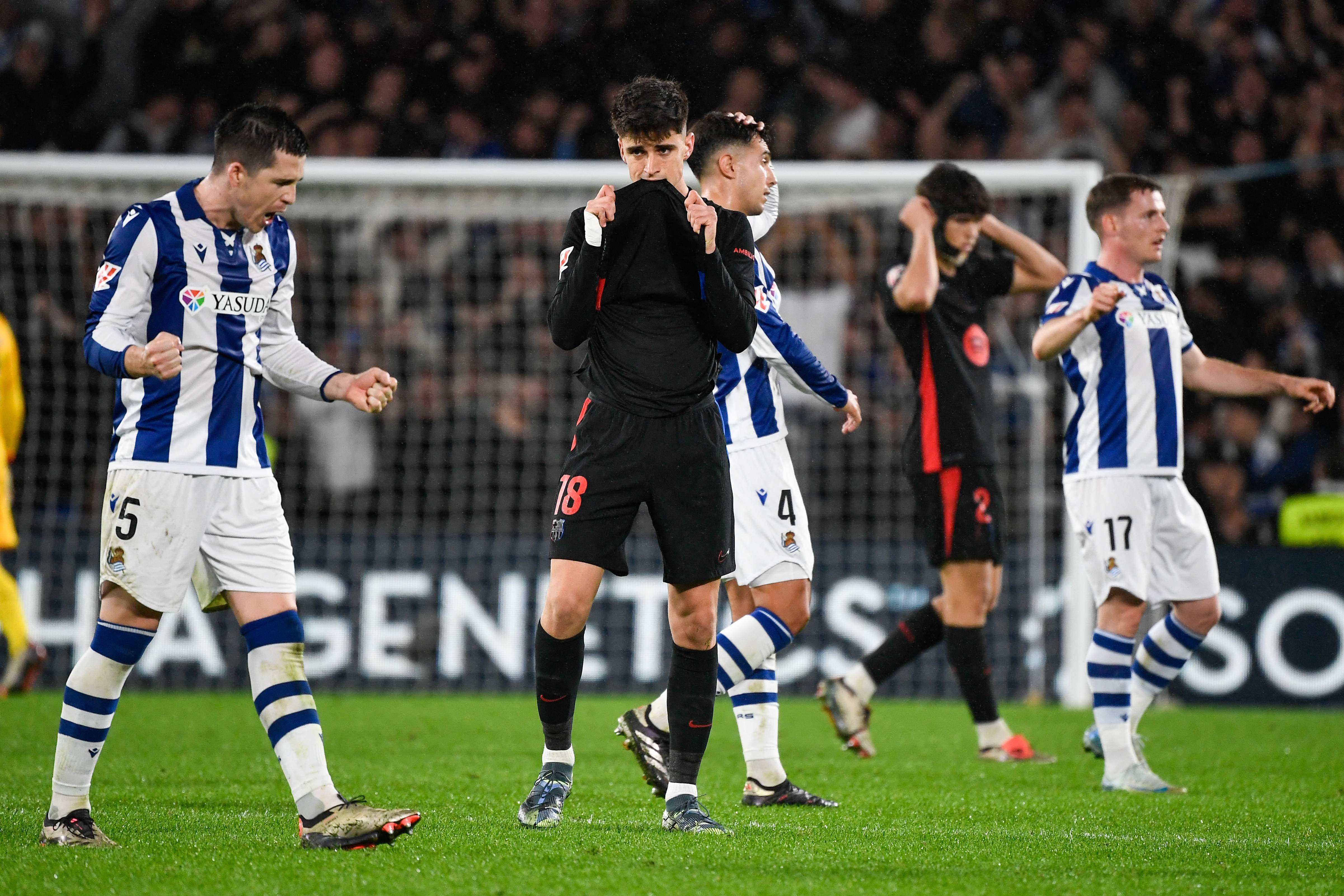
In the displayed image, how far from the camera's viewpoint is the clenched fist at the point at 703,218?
3.67 metres

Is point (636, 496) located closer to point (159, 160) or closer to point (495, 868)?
point (495, 868)

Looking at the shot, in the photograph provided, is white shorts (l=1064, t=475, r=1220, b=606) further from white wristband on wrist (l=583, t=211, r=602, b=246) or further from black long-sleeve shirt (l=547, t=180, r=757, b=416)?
white wristband on wrist (l=583, t=211, r=602, b=246)

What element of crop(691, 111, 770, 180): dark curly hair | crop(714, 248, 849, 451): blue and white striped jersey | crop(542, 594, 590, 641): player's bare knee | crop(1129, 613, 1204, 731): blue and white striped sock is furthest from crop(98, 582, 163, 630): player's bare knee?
crop(1129, 613, 1204, 731): blue and white striped sock

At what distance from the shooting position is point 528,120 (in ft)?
39.0

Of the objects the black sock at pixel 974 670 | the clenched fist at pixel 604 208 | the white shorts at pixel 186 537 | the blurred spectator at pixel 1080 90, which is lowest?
the black sock at pixel 974 670

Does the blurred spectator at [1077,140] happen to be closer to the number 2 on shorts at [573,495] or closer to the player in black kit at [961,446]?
the player in black kit at [961,446]

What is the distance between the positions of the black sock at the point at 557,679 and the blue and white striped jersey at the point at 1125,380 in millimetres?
2308

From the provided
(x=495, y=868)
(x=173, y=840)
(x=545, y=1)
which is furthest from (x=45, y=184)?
(x=495, y=868)

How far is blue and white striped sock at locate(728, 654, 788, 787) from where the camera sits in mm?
4586

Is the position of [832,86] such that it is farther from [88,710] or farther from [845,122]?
[88,710]

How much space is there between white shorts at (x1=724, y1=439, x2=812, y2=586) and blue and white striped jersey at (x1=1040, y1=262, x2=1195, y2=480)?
1250mm

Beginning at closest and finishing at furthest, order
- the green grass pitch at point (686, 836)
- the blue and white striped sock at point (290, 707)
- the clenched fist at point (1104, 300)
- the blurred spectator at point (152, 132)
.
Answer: the green grass pitch at point (686, 836)
the blue and white striped sock at point (290, 707)
the clenched fist at point (1104, 300)
the blurred spectator at point (152, 132)

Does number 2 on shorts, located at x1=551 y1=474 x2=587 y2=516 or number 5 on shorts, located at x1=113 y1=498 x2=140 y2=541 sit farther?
number 2 on shorts, located at x1=551 y1=474 x2=587 y2=516

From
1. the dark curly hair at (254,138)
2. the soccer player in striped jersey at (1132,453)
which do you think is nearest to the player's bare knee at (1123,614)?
the soccer player in striped jersey at (1132,453)
